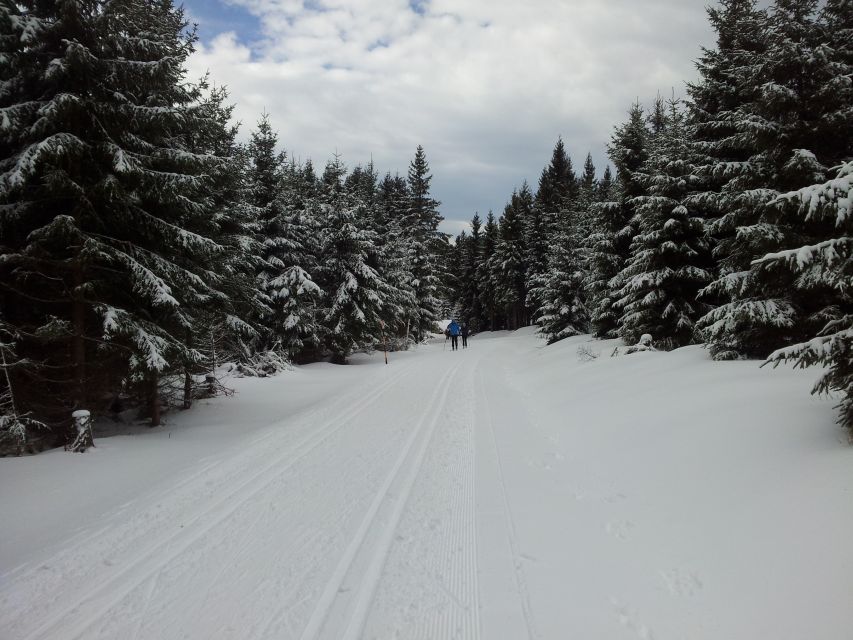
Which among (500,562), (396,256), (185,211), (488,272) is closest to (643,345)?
(500,562)

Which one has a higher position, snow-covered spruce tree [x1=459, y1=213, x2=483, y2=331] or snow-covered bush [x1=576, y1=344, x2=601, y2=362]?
snow-covered spruce tree [x1=459, y1=213, x2=483, y2=331]

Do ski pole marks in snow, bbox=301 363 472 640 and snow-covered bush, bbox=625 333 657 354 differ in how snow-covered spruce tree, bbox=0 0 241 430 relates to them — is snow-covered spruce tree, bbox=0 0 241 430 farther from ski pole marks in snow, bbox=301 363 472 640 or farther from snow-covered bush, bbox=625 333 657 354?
snow-covered bush, bbox=625 333 657 354

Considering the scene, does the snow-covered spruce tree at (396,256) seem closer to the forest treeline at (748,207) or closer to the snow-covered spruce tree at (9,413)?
the forest treeline at (748,207)

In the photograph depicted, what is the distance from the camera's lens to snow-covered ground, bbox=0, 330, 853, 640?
296 cm

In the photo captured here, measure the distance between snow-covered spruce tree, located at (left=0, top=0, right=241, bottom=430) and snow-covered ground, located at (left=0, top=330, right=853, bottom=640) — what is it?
169cm

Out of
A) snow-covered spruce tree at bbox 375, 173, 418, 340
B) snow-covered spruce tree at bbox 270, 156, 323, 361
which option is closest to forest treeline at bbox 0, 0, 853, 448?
snow-covered spruce tree at bbox 270, 156, 323, 361

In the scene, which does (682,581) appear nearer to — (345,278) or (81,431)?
(81,431)

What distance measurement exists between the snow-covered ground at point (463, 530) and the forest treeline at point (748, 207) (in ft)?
3.62

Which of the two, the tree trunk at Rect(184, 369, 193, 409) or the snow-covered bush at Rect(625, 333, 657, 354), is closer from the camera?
the tree trunk at Rect(184, 369, 193, 409)

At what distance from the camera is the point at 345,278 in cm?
2072

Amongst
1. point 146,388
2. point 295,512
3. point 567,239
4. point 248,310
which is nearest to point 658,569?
point 295,512

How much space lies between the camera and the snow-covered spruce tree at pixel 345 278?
66.9 feet

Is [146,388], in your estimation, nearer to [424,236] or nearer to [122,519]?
[122,519]

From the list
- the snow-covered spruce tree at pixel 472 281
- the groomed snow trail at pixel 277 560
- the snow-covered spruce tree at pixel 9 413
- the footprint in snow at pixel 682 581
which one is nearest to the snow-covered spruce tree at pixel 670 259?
the groomed snow trail at pixel 277 560
